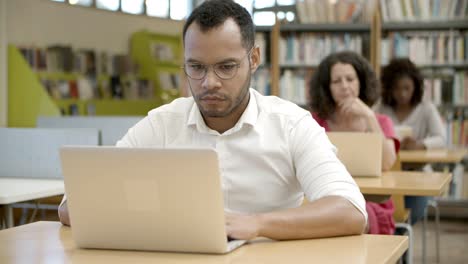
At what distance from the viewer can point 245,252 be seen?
1669 mm

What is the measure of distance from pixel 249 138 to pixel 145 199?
1.72 feet

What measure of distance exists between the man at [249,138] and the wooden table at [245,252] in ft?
Answer: 0.18

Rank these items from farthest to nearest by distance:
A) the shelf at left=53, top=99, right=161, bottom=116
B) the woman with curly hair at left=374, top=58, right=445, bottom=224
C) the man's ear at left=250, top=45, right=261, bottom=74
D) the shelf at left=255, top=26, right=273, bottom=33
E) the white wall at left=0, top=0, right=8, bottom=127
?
the shelf at left=53, top=99, right=161, bottom=116, the white wall at left=0, top=0, right=8, bottom=127, the shelf at left=255, top=26, right=273, bottom=33, the woman with curly hair at left=374, top=58, right=445, bottom=224, the man's ear at left=250, top=45, right=261, bottom=74

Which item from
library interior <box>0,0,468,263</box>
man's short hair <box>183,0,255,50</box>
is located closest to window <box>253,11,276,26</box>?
library interior <box>0,0,468,263</box>

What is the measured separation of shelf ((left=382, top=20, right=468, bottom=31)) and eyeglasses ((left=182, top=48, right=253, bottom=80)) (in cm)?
516

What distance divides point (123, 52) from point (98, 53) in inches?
27.9

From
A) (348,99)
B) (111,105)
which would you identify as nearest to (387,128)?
(348,99)

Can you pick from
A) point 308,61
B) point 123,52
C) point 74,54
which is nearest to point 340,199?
point 308,61

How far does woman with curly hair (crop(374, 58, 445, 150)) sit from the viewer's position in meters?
5.80

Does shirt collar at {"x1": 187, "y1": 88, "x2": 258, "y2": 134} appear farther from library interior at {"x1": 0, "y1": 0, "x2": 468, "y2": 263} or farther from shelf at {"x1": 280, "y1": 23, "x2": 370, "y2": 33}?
shelf at {"x1": 280, "y1": 23, "x2": 370, "y2": 33}

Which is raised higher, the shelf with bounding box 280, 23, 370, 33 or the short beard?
the shelf with bounding box 280, 23, 370, 33

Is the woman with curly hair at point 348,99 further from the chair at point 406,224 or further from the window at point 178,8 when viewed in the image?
the window at point 178,8

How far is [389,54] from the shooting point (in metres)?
6.91

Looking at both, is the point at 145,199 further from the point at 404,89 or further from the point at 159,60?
the point at 159,60
